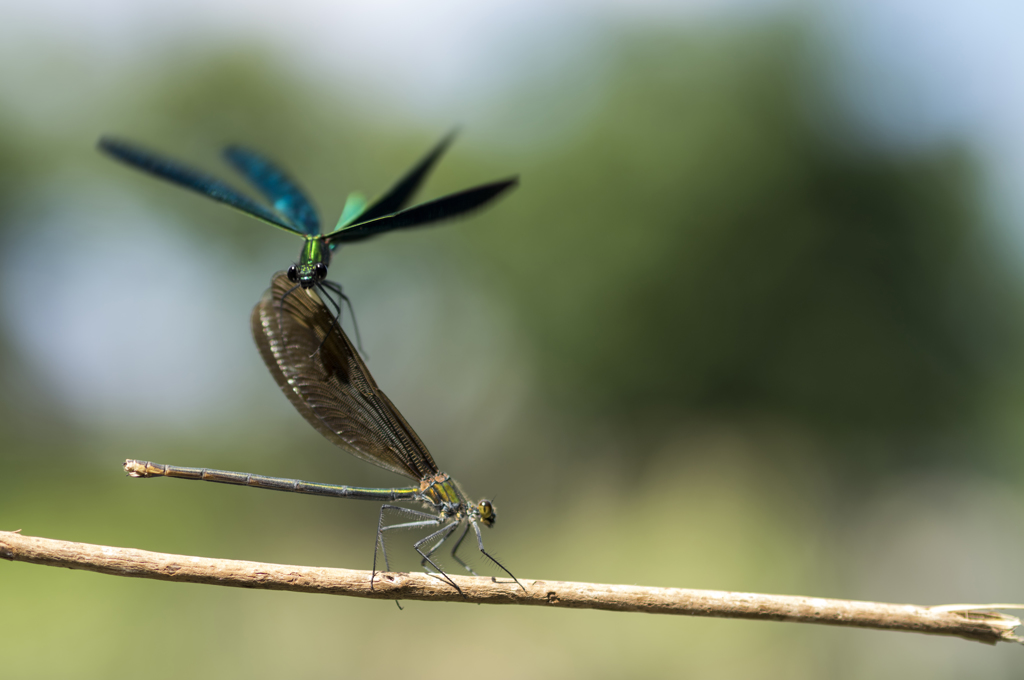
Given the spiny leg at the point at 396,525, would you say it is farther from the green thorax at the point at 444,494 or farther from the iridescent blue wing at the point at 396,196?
the iridescent blue wing at the point at 396,196

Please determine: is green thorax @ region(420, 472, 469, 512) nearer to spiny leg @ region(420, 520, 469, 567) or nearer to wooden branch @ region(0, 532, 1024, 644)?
spiny leg @ region(420, 520, 469, 567)

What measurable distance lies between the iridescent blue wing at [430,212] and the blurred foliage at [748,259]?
14.8 m

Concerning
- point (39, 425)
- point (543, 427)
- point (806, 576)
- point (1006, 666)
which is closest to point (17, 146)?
point (39, 425)

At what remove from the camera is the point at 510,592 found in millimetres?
2369

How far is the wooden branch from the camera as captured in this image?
2.12 meters

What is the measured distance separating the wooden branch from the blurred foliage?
1324cm

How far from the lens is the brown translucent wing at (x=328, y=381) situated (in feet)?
7.31

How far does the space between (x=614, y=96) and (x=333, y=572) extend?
17056 mm

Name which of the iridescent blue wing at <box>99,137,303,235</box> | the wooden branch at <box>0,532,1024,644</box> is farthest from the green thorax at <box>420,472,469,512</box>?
the iridescent blue wing at <box>99,137,303,235</box>

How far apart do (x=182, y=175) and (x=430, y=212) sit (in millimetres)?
677

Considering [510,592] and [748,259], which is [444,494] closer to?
[510,592]

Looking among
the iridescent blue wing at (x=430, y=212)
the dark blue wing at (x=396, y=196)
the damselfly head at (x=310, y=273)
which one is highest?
the dark blue wing at (x=396, y=196)

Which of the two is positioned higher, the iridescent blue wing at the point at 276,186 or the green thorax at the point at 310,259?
the iridescent blue wing at the point at 276,186

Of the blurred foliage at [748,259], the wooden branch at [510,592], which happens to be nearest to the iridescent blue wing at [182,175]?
the wooden branch at [510,592]
